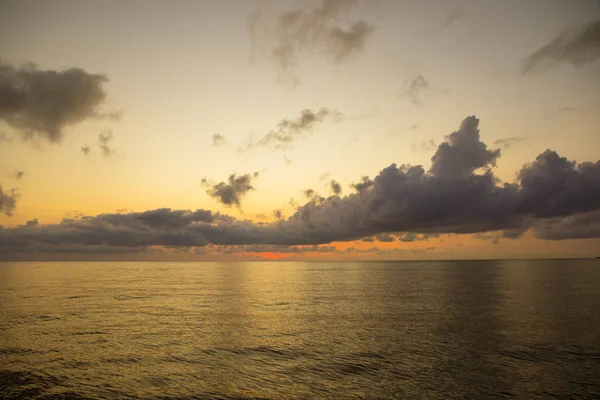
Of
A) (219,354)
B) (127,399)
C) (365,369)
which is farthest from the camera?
(219,354)

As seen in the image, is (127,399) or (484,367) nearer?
(127,399)

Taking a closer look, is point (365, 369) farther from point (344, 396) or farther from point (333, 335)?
point (333, 335)

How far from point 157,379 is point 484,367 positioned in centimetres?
2622

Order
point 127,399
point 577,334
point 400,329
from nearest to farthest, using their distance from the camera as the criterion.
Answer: point 127,399
point 577,334
point 400,329

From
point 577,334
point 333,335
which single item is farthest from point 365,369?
point 577,334

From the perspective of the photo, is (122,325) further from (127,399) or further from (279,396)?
(279,396)

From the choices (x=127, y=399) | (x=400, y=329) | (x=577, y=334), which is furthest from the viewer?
(x=400, y=329)

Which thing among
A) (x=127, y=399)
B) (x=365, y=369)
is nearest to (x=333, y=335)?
(x=365, y=369)

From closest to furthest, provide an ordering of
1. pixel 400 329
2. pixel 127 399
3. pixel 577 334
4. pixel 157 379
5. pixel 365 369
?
pixel 127 399, pixel 157 379, pixel 365 369, pixel 577 334, pixel 400 329

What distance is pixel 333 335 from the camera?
42.7 metres

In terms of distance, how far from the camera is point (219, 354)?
34469mm

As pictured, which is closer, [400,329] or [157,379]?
[157,379]

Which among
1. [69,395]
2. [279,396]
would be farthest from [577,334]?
[69,395]

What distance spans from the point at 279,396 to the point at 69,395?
1404 cm
